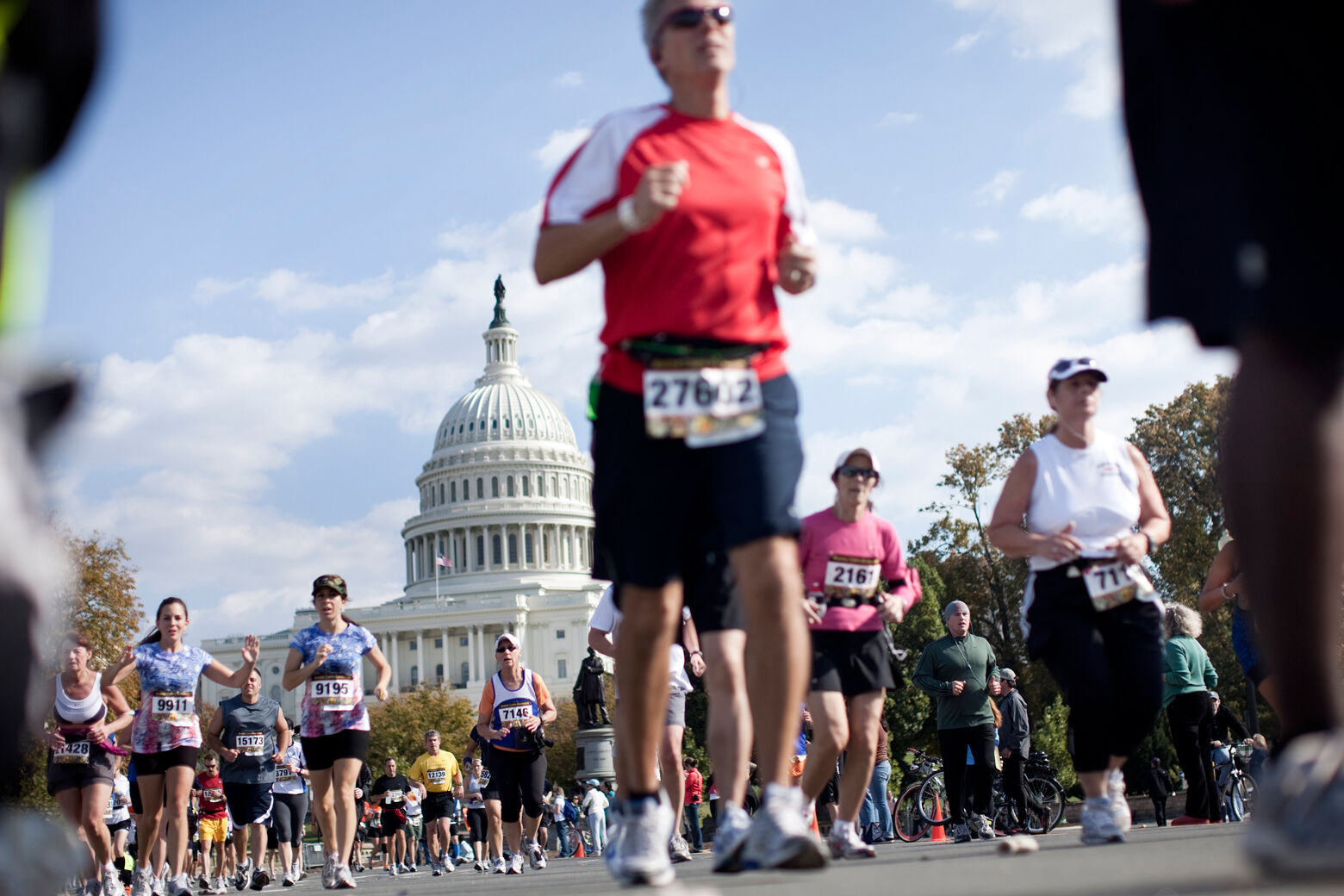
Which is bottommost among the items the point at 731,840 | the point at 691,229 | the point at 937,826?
the point at 937,826

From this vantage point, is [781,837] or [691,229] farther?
[691,229]

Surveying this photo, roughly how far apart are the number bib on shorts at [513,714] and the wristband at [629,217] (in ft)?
30.1

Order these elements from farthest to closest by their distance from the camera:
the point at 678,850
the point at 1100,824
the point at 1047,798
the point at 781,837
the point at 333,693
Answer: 1. the point at 1047,798
2. the point at 678,850
3. the point at 333,693
4. the point at 1100,824
5. the point at 781,837

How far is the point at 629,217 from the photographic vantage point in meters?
4.01

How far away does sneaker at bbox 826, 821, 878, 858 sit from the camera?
292 inches

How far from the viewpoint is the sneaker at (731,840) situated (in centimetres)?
414

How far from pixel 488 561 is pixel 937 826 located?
110 meters

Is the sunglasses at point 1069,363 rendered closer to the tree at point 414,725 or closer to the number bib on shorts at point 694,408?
the number bib on shorts at point 694,408

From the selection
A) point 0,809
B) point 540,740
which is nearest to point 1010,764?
point 540,740

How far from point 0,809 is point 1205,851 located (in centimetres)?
291

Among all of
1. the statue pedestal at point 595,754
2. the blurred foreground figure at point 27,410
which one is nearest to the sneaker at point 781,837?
the blurred foreground figure at point 27,410

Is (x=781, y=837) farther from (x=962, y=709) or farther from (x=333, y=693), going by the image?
(x=962, y=709)

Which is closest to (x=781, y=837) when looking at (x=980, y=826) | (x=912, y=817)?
(x=980, y=826)

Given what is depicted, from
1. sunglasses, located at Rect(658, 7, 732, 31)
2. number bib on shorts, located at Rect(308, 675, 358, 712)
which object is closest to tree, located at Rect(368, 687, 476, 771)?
number bib on shorts, located at Rect(308, 675, 358, 712)
